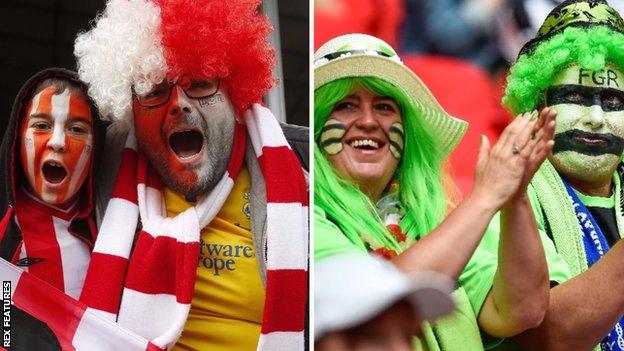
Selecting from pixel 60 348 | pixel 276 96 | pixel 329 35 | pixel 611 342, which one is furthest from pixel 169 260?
pixel 611 342

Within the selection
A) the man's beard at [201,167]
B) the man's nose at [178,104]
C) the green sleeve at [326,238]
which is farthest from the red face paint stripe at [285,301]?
the man's nose at [178,104]

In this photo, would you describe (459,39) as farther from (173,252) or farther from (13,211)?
(13,211)

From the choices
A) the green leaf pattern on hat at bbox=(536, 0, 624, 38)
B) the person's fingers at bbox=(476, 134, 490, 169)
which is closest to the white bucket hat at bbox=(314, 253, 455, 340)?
the person's fingers at bbox=(476, 134, 490, 169)

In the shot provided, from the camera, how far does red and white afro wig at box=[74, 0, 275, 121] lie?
312 cm

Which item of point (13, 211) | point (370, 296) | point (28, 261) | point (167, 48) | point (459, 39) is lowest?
point (370, 296)

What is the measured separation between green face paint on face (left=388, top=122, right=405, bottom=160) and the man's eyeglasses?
598 millimetres

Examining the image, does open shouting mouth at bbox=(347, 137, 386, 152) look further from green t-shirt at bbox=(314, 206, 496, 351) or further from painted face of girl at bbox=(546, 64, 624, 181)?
painted face of girl at bbox=(546, 64, 624, 181)

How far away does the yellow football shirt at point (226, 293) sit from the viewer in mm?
3098

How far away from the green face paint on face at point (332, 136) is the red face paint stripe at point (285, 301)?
408mm

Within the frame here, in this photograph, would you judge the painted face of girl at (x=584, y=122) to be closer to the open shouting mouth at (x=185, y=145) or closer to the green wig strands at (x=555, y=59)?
the green wig strands at (x=555, y=59)

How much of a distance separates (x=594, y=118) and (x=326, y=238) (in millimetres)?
1015

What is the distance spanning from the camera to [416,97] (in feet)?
10.4

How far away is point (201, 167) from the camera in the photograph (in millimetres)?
3182

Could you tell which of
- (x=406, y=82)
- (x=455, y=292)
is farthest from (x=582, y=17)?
(x=455, y=292)
